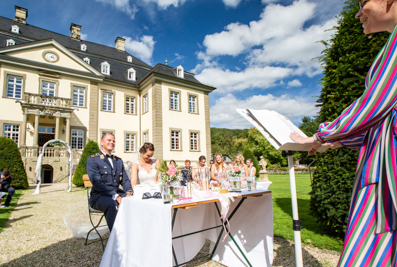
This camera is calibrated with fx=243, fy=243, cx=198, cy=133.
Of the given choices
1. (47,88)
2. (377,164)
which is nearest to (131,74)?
(47,88)

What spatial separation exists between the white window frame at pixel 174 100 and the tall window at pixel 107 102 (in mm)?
5553

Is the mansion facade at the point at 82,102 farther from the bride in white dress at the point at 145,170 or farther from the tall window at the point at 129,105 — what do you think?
the bride in white dress at the point at 145,170

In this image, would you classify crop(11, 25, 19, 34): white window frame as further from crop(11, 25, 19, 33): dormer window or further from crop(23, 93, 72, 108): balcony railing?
crop(23, 93, 72, 108): balcony railing

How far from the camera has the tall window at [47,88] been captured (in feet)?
63.7

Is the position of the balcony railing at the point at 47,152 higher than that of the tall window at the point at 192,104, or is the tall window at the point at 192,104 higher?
the tall window at the point at 192,104

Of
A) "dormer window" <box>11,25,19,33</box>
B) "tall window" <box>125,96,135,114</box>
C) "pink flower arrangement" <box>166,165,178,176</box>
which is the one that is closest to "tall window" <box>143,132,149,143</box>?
"tall window" <box>125,96,135,114</box>

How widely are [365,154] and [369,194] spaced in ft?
0.69

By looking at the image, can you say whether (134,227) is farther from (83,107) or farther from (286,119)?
(83,107)

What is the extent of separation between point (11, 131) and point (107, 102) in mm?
7481

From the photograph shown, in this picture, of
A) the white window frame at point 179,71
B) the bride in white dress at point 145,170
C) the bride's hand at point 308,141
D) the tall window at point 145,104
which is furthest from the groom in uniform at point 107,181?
the white window frame at point 179,71

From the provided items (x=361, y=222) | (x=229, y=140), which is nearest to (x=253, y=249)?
(x=361, y=222)

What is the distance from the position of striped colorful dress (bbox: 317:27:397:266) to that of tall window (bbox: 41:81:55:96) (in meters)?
22.6

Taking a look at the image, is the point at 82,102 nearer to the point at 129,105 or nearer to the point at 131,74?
the point at 129,105

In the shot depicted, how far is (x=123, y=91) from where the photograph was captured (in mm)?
23141
